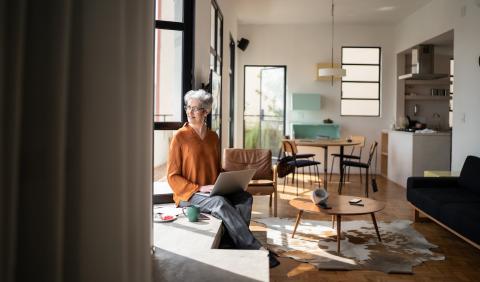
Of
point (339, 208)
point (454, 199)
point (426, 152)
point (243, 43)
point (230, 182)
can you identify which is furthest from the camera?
point (243, 43)

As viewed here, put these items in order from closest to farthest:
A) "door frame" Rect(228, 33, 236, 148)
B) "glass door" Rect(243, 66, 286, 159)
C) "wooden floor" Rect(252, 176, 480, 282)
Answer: "wooden floor" Rect(252, 176, 480, 282)
"door frame" Rect(228, 33, 236, 148)
"glass door" Rect(243, 66, 286, 159)

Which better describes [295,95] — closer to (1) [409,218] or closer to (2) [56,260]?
(1) [409,218]

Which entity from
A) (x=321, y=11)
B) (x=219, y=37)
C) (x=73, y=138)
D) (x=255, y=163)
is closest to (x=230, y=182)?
(x=73, y=138)

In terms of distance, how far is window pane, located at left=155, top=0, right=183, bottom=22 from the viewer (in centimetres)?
454

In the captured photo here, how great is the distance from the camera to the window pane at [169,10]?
14.9 feet

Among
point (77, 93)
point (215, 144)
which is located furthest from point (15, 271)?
point (215, 144)

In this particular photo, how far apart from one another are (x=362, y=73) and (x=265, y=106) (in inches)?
97.1

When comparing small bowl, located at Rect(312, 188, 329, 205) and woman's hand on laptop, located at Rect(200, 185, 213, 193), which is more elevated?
woman's hand on laptop, located at Rect(200, 185, 213, 193)

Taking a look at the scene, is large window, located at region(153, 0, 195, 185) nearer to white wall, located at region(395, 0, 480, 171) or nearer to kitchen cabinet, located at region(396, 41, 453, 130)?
white wall, located at region(395, 0, 480, 171)

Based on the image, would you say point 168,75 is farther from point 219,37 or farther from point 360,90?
point 360,90

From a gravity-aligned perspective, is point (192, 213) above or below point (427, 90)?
below

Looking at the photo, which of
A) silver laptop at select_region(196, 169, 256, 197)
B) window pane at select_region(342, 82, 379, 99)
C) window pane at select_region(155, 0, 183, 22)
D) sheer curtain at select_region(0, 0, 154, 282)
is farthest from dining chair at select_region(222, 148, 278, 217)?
window pane at select_region(342, 82, 379, 99)

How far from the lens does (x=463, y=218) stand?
4.33 metres

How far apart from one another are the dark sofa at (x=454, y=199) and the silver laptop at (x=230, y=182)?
216 cm
